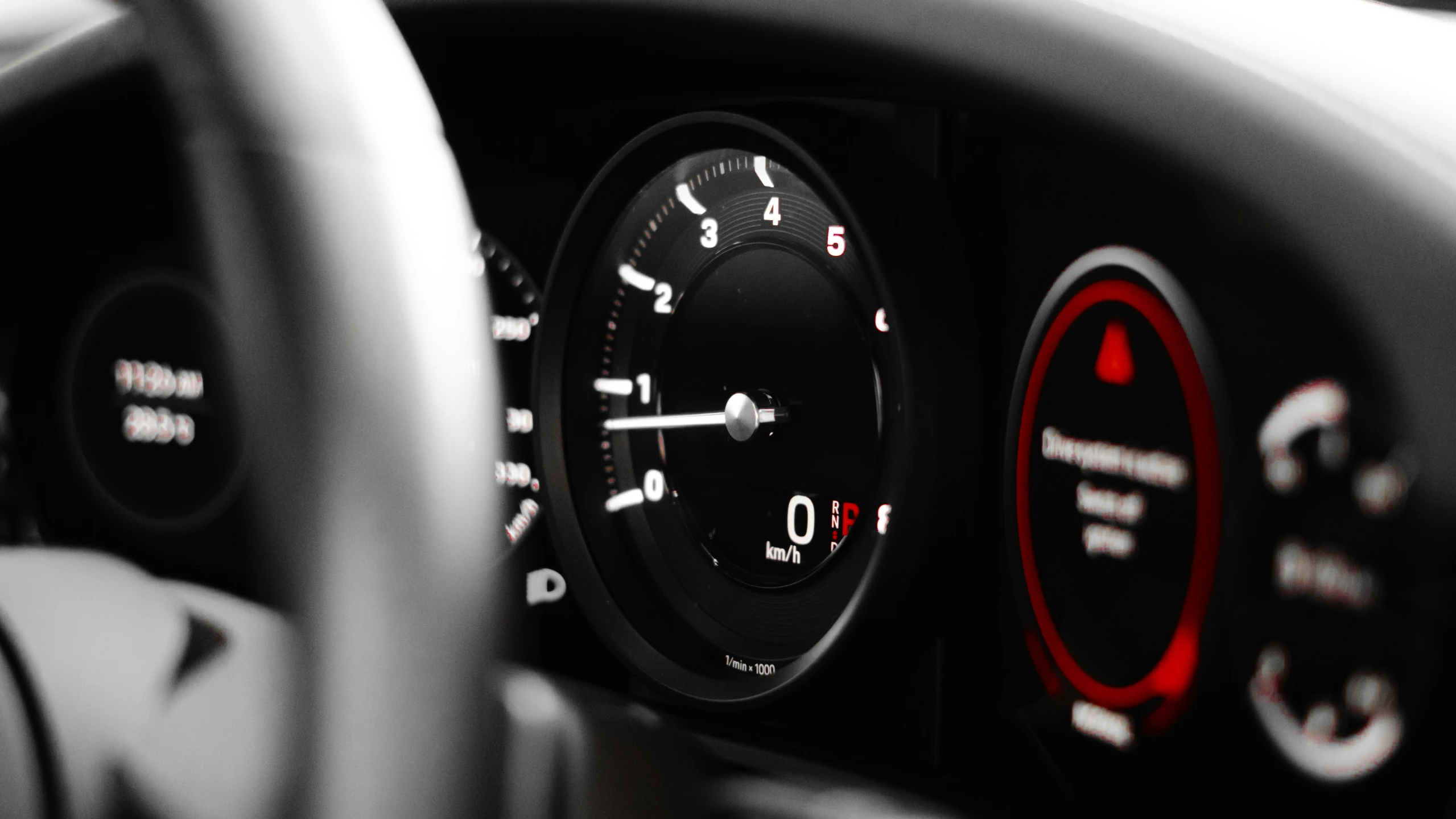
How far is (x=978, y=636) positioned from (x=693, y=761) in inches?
Answer: 9.3

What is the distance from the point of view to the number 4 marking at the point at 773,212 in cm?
116

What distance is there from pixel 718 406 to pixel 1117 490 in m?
0.43

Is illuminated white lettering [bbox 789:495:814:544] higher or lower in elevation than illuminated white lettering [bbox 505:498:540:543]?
higher

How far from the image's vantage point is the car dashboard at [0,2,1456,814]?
0.57 meters

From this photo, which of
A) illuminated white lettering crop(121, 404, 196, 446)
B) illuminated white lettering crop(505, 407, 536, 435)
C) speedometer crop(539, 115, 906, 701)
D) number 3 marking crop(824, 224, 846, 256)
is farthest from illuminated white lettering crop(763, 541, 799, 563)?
illuminated white lettering crop(121, 404, 196, 446)

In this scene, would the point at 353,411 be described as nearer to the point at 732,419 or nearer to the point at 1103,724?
the point at 1103,724

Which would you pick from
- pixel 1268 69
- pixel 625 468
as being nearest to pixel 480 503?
pixel 1268 69

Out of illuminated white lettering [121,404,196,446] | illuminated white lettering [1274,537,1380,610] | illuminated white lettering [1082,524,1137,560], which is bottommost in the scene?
illuminated white lettering [1082,524,1137,560]

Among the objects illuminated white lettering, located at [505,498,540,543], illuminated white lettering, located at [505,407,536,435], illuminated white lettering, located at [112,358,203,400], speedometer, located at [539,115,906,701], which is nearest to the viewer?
illuminated white lettering, located at [112,358,203,400]

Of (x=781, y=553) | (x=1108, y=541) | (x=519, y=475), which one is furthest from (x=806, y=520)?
(x=519, y=475)

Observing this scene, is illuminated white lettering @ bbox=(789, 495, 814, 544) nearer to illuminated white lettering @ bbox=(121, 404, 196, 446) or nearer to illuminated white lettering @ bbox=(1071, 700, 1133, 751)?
illuminated white lettering @ bbox=(1071, 700, 1133, 751)

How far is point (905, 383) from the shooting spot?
976mm

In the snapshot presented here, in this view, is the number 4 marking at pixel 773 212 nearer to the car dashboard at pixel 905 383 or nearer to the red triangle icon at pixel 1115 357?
the car dashboard at pixel 905 383

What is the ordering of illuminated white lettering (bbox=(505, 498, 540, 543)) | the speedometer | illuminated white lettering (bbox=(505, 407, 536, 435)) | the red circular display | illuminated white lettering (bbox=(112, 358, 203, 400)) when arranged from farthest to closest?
illuminated white lettering (bbox=(505, 407, 536, 435)), illuminated white lettering (bbox=(505, 498, 540, 543)), the speedometer, the red circular display, illuminated white lettering (bbox=(112, 358, 203, 400))
